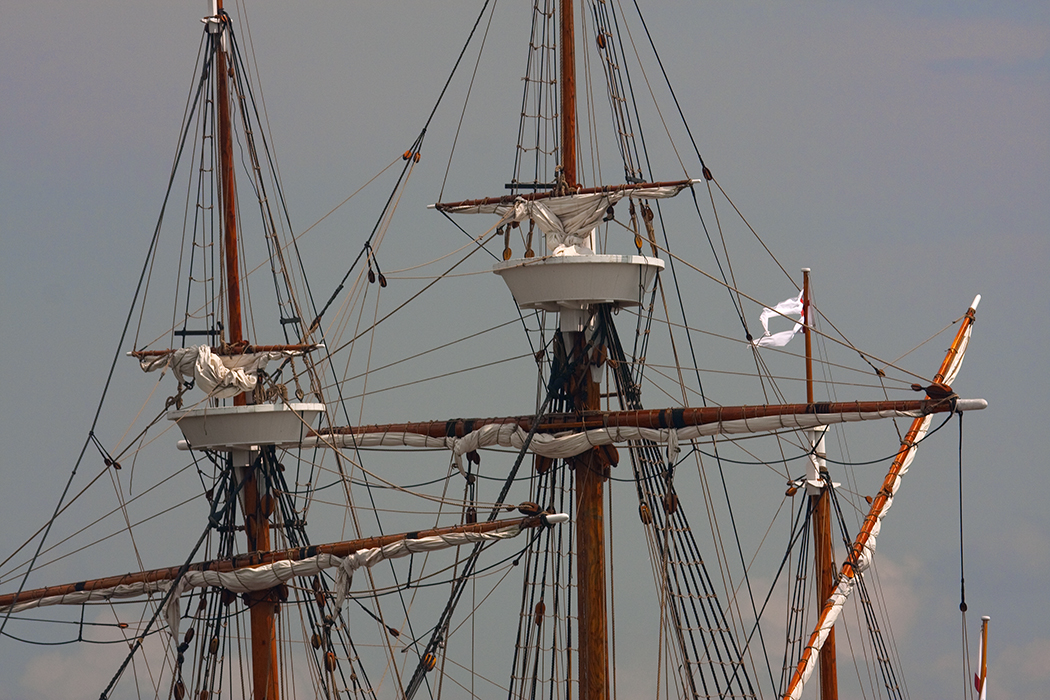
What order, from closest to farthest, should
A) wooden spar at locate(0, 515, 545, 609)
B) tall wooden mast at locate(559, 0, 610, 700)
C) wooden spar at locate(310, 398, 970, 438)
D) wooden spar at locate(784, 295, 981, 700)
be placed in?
wooden spar at locate(0, 515, 545, 609) → wooden spar at locate(310, 398, 970, 438) → tall wooden mast at locate(559, 0, 610, 700) → wooden spar at locate(784, 295, 981, 700)

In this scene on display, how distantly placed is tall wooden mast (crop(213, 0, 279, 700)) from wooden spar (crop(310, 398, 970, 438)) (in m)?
1.63

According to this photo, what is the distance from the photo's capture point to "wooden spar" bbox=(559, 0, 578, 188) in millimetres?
44906

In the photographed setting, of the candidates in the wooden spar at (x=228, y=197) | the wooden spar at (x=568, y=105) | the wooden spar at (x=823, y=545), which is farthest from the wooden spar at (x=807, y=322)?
the wooden spar at (x=228, y=197)

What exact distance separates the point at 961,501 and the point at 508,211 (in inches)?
442

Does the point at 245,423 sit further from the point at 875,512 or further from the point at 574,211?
the point at 875,512

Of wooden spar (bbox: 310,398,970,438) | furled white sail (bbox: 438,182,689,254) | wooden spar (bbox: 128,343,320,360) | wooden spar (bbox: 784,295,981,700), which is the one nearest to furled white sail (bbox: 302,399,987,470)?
wooden spar (bbox: 310,398,970,438)

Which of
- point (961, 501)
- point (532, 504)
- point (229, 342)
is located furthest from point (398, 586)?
point (961, 501)

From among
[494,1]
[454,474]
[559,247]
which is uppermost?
[494,1]

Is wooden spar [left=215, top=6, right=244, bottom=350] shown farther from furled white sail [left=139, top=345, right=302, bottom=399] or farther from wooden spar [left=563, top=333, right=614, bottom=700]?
wooden spar [left=563, top=333, right=614, bottom=700]

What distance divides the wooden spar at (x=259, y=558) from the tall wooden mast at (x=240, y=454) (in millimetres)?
683

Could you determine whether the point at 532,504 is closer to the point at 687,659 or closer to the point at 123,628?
the point at 687,659

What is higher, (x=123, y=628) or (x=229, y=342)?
(x=229, y=342)

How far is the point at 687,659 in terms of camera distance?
44.3m

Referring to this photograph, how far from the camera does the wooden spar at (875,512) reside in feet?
156
